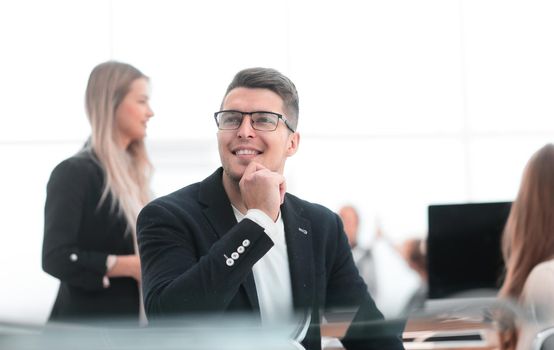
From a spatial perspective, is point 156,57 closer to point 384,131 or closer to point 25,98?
point 25,98

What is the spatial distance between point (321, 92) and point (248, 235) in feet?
9.14

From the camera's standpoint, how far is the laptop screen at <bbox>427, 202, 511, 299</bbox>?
1.01 m

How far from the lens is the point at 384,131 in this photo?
360 centimetres

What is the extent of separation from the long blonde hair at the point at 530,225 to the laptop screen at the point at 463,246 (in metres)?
0.02

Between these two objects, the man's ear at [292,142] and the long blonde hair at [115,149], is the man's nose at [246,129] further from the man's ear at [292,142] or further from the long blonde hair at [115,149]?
the long blonde hair at [115,149]

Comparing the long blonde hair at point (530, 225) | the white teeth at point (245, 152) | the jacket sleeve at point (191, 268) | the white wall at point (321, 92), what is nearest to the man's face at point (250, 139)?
the white teeth at point (245, 152)

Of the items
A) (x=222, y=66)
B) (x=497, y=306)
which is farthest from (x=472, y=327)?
(x=222, y=66)

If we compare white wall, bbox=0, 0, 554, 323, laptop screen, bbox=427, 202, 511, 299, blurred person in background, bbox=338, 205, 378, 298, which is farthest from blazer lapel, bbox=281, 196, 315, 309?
white wall, bbox=0, 0, 554, 323

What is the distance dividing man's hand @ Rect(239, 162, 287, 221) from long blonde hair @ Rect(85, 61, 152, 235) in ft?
1.09

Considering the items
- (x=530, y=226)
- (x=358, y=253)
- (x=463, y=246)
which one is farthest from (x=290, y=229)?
(x=358, y=253)

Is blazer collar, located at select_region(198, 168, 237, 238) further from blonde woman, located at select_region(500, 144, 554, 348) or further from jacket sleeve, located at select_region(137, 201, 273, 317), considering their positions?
blonde woman, located at select_region(500, 144, 554, 348)

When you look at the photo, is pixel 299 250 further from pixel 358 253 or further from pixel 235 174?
pixel 358 253

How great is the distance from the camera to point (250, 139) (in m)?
0.88

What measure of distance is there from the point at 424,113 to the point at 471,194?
1.51ft
